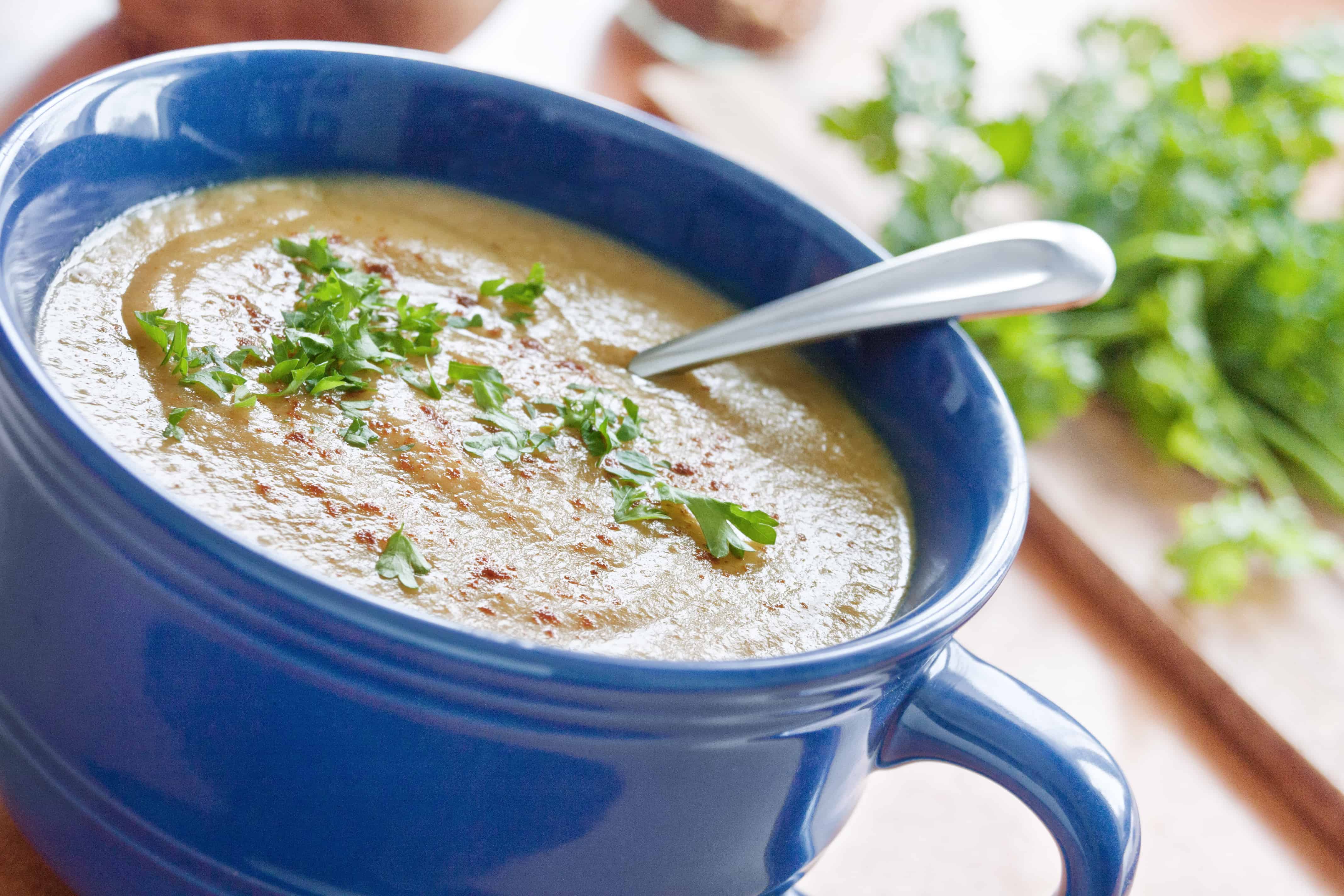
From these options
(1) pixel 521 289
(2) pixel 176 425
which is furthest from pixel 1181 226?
(2) pixel 176 425

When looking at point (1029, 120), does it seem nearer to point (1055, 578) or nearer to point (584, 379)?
point (1055, 578)

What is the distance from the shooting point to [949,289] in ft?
3.50

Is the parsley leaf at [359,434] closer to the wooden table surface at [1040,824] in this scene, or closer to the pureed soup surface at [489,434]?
the pureed soup surface at [489,434]

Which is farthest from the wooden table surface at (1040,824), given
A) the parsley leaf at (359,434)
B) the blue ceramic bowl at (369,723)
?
the parsley leaf at (359,434)

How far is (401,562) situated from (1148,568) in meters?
1.04

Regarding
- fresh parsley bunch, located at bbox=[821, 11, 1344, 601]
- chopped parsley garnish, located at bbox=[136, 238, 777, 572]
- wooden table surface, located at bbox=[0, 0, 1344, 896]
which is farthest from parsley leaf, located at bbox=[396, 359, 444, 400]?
fresh parsley bunch, located at bbox=[821, 11, 1344, 601]

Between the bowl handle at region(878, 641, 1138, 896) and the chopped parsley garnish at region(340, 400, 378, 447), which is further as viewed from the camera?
the chopped parsley garnish at region(340, 400, 378, 447)

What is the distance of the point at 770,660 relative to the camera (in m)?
0.60

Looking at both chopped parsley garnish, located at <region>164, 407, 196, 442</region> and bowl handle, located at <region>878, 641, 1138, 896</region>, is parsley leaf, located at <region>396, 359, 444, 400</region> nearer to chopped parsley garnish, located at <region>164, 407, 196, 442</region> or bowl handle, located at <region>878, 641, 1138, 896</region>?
chopped parsley garnish, located at <region>164, 407, 196, 442</region>

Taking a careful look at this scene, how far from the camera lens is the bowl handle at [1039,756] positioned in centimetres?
74

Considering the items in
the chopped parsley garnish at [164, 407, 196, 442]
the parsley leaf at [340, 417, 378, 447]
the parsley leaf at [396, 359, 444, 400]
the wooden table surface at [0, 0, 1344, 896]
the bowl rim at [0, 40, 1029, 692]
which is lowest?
the wooden table surface at [0, 0, 1344, 896]

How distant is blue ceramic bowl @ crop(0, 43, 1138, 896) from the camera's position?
1.87ft

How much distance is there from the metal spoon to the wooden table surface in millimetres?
370

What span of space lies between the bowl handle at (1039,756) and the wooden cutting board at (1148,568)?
25.9 inches
